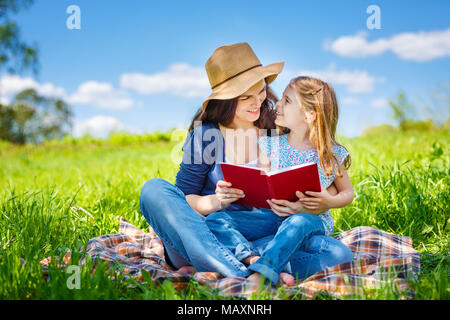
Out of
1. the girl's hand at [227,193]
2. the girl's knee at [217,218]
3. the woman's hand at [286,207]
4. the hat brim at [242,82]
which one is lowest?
the girl's knee at [217,218]

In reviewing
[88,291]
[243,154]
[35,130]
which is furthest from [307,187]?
[35,130]

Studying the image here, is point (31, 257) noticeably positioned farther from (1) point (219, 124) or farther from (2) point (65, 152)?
(2) point (65, 152)

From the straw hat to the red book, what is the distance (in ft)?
1.90

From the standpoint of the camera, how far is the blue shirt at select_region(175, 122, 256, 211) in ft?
8.54

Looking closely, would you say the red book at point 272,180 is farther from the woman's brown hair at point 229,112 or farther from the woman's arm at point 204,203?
the woman's brown hair at point 229,112

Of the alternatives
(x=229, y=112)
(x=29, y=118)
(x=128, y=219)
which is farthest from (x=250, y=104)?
(x=29, y=118)

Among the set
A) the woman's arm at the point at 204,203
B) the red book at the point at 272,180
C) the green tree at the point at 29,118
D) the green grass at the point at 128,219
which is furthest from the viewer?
the green tree at the point at 29,118

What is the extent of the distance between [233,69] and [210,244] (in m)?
1.13

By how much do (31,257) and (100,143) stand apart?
1180 cm

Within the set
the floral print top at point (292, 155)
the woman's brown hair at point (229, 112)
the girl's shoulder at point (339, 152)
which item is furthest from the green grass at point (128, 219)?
the woman's brown hair at point (229, 112)

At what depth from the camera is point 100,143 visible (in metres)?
13.5

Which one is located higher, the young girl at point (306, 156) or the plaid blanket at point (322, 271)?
the young girl at point (306, 156)

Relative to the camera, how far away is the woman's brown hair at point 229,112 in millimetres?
2670

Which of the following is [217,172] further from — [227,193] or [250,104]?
[250,104]
